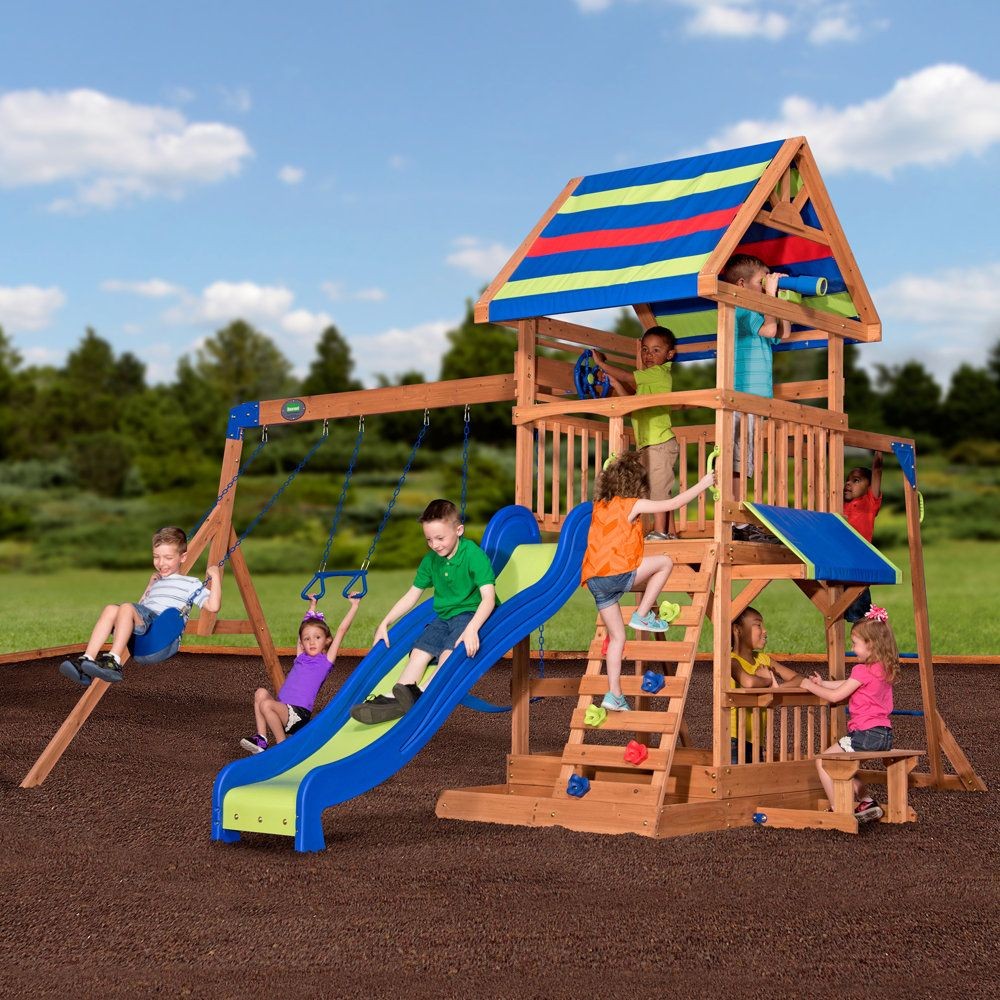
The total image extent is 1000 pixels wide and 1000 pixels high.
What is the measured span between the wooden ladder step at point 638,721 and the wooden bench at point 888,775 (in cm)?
102

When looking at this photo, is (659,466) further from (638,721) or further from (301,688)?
(301,688)

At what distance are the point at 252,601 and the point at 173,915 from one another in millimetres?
5392

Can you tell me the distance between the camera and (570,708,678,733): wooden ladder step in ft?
24.8

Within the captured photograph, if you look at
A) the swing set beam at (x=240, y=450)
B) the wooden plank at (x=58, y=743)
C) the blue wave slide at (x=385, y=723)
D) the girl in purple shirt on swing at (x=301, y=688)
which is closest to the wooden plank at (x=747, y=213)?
the blue wave slide at (x=385, y=723)

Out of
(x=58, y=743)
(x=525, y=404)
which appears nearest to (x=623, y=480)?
(x=525, y=404)

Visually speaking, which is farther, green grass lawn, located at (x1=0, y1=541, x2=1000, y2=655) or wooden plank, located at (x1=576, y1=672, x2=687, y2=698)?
green grass lawn, located at (x1=0, y1=541, x2=1000, y2=655)

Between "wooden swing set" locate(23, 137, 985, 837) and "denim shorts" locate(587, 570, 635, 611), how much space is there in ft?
0.58

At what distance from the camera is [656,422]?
29.3 feet

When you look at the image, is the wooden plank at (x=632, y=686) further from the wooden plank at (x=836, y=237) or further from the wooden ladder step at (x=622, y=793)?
the wooden plank at (x=836, y=237)

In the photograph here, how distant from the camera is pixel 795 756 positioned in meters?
8.89

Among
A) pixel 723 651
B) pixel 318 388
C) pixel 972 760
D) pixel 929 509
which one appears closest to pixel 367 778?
pixel 723 651

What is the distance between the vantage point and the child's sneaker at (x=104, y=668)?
8.09 meters

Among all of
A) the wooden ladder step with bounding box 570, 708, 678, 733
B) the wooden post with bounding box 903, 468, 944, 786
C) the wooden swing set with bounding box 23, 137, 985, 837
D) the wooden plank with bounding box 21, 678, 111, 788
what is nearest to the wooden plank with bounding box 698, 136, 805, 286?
the wooden swing set with bounding box 23, 137, 985, 837

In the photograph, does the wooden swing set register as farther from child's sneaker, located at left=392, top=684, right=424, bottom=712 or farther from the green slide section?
child's sneaker, located at left=392, top=684, right=424, bottom=712
